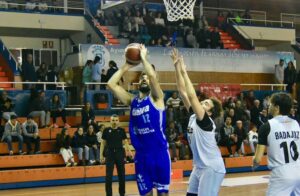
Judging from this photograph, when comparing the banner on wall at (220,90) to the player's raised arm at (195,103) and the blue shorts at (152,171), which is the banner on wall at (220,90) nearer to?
the blue shorts at (152,171)

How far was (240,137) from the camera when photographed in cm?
1867

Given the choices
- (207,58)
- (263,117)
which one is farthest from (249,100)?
(207,58)

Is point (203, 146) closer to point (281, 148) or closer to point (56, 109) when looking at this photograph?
point (281, 148)

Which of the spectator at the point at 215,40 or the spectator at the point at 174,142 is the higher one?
the spectator at the point at 215,40

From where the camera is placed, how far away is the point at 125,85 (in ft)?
73.3

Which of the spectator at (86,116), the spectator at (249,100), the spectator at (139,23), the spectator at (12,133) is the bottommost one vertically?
the spectator at (12,133)

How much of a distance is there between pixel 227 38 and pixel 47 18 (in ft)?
31.1

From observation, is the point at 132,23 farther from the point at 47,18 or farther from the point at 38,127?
the point at 38,127

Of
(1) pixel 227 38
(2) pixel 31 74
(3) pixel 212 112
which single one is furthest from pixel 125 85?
(3) pixel 212 112

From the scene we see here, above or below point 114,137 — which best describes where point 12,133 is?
below

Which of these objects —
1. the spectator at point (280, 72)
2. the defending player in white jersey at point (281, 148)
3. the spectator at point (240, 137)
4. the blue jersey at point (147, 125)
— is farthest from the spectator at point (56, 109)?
the defending player in white jersey at point (281, 148)

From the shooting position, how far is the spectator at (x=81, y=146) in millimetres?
16000

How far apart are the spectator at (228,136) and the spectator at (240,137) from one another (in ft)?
0.53

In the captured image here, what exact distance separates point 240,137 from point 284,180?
13.5 m
